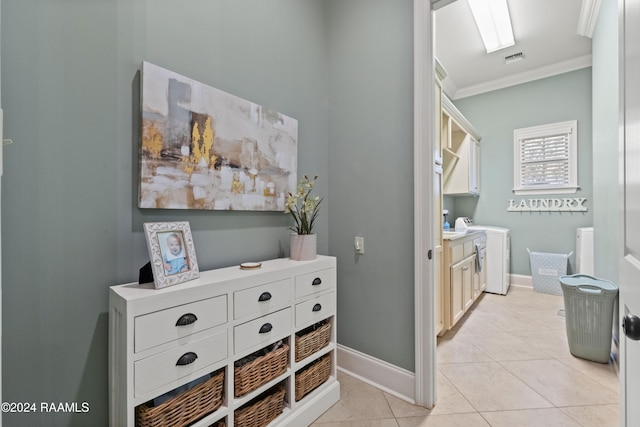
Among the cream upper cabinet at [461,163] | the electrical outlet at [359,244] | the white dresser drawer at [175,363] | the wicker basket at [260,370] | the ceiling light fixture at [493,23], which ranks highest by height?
the ceiling light fixture at [493,23]

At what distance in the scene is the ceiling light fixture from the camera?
104 inches

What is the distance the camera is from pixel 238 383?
1221 mm

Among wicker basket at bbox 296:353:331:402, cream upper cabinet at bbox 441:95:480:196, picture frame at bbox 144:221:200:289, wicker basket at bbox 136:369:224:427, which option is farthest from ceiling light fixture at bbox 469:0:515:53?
wicker basket at bbox 136:369:224:427

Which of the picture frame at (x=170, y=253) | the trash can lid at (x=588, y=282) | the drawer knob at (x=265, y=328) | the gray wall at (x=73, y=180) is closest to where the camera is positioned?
the gray wall at (x=73, y=180)

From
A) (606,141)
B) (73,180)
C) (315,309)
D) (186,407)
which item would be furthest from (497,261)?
(73,180)

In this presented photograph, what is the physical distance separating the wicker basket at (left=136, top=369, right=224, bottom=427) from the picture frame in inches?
16.3

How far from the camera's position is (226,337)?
1173mm

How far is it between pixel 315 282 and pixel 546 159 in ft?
13.2

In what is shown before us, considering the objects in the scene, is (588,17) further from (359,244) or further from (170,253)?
(170,253)

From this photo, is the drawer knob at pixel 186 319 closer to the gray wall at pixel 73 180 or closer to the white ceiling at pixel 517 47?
the gray wall at pixel 73 180

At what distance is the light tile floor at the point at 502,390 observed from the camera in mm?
1528

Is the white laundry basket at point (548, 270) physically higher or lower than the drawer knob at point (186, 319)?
lower

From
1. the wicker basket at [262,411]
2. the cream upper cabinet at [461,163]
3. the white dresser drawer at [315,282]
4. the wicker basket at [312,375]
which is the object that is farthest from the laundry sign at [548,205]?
the wicker basket at [262,411]

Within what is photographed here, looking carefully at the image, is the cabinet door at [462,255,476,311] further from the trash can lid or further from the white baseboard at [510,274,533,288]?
the white baseboard at [510,274,533,288]
